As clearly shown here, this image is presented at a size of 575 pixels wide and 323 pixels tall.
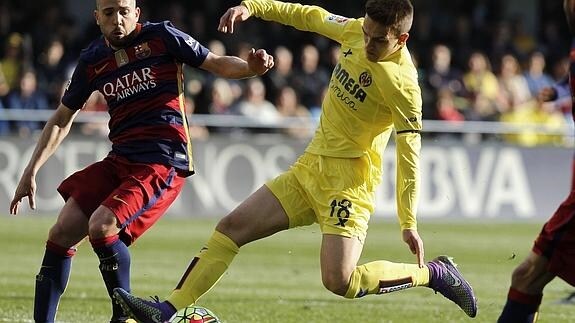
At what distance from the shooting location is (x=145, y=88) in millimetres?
7902

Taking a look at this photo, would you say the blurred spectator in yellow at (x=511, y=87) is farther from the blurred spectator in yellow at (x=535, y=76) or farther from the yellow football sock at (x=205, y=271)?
the yellow football sock at (x=205, y=271)

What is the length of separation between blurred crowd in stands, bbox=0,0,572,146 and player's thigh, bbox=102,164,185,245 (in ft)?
34.1

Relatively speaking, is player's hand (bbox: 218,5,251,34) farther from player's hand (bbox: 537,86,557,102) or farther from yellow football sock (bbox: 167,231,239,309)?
player's hand (bbox: 537,86,557,102)

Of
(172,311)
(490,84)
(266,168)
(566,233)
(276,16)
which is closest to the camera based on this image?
(566,233)

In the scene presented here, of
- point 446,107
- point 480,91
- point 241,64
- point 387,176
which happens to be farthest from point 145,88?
point 480,91

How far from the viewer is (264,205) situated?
7895mm

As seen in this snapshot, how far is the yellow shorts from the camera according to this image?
792cm

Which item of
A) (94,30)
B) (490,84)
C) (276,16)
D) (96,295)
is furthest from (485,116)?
(276,16)

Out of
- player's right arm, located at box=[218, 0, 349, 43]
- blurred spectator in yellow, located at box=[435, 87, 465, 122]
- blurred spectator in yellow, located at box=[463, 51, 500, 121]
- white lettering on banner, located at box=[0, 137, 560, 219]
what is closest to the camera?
player's right arm, located at box=[218, 0, 349, 43]

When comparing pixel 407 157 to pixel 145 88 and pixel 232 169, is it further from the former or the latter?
pixel 232 169

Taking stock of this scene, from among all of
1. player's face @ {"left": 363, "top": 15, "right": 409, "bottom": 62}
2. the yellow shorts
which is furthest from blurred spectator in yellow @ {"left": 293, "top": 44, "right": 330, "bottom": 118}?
player's face @ {"left": 363, "top": 15, "right": 409, "bottom": 62}

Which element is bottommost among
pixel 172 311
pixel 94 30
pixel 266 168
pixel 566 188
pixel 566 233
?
pixel 566 188

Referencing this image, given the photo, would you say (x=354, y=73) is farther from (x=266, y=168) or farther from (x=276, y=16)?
(x=266, y=168)

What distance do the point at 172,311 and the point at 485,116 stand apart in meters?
14.3
